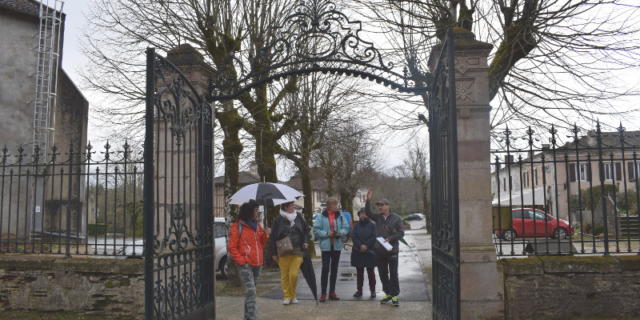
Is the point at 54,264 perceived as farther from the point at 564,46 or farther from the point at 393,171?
the point at 393,171

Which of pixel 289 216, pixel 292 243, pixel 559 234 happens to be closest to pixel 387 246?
pixel 292 243

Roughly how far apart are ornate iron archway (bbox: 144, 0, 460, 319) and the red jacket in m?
0.36

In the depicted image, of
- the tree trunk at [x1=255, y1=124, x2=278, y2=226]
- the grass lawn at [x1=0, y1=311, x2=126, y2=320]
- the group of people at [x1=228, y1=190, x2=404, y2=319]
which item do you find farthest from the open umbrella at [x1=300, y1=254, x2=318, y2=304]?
the tree trunk at [x1=255, y1=124, x2=278, y2=226]

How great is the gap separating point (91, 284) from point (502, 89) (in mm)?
9491

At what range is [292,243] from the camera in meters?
8.42

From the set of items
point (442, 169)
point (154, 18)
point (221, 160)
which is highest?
point (154, 18)

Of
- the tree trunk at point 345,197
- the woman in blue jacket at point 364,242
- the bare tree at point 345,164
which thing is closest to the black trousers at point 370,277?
the woman in blue jacket at point 364,242

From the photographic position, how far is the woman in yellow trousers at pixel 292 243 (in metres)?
8.39

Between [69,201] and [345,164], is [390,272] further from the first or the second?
[345,164]

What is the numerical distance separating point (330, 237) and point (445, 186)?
3.60m

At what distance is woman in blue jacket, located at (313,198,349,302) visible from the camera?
895 centimetres

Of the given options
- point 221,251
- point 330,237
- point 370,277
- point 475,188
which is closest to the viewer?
point 475,188

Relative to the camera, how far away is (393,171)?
73.2 m

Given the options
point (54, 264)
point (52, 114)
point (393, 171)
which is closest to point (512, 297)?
point (54, 264)
